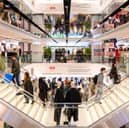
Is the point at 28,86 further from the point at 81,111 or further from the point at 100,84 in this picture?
the point at 100,84

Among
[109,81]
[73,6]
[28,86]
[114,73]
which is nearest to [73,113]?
[28,86]

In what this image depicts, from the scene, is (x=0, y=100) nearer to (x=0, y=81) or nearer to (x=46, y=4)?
(x=0, y=81)

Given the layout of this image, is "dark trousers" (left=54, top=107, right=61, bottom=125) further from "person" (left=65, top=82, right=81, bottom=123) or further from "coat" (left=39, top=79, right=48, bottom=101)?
"coat" (left=39, top=79, right=48, bottom=101)

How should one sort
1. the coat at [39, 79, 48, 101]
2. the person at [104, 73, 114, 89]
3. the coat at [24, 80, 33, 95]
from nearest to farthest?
the coat at [24, 80, 33, 95] < the coat at [39, 79, 48, 101] < the person at [104, 73, 114, 89]

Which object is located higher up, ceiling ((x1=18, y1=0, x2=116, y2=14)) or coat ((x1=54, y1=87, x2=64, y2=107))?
ceiling ((x1=18, y1=0, x2=116, y2=14))

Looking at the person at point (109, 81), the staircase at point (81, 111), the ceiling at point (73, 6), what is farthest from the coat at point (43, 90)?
the ceiling at point (73, 6)

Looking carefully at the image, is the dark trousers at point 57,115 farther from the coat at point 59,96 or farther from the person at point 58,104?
the coat at point 59,96

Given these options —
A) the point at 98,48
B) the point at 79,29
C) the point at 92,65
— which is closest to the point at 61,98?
the point at 92,65

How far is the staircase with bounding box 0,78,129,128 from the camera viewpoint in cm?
1080

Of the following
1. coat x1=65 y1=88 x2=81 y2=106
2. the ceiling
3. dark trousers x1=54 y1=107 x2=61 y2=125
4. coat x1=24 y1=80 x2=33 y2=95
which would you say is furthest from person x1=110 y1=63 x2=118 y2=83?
the ceiling

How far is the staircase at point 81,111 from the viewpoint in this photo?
10805 mm

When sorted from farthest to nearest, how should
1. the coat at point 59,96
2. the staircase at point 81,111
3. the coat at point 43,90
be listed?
the coat at point 43,90, the coat at point 59,96, the staircase at point 81,111

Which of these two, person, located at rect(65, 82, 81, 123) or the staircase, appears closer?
the staircase

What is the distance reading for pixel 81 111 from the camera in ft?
41.1
